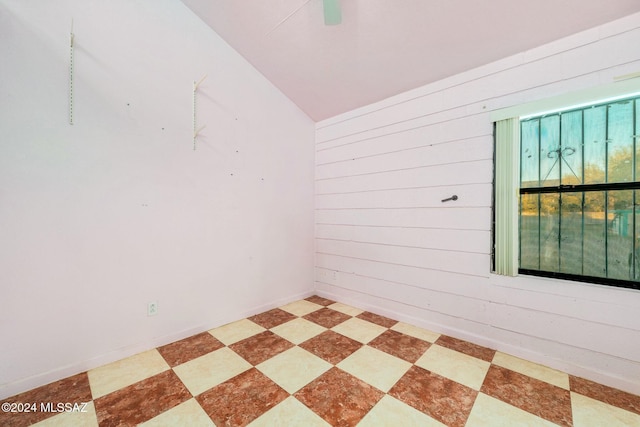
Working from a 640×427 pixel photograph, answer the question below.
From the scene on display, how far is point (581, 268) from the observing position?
6.39 ft

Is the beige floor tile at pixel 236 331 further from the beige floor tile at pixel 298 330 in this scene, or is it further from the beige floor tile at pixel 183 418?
the beige floor tile at pixel 183 418

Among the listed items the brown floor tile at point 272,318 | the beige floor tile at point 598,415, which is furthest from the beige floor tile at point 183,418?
the beige floor tile at point 598,415

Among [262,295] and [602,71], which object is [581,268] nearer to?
[602,71]

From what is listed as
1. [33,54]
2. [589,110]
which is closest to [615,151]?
[589,110]

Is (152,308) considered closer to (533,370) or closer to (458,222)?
(458,222)

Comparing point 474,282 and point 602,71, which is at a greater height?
point 602,71

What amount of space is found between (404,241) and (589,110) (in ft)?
5.82

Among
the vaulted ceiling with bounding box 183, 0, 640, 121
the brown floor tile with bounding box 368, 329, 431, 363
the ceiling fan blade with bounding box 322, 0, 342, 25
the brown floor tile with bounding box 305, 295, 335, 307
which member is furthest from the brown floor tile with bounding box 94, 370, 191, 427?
the vaulted ceiling with bounding box 183, 0, 640, 121

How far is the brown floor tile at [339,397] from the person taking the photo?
1525mm

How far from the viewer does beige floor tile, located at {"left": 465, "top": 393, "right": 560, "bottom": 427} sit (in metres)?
1.47

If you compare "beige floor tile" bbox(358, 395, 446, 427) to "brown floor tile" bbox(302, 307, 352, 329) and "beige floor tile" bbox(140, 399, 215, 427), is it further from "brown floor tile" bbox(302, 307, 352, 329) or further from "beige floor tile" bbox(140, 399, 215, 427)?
"brown floor tile" bbox(302, 307, 352, 329)

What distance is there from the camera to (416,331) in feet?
8.60

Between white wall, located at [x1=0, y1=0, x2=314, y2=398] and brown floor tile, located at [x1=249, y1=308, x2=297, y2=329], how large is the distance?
119mm

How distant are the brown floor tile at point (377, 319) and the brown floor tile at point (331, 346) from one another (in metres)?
0.51
